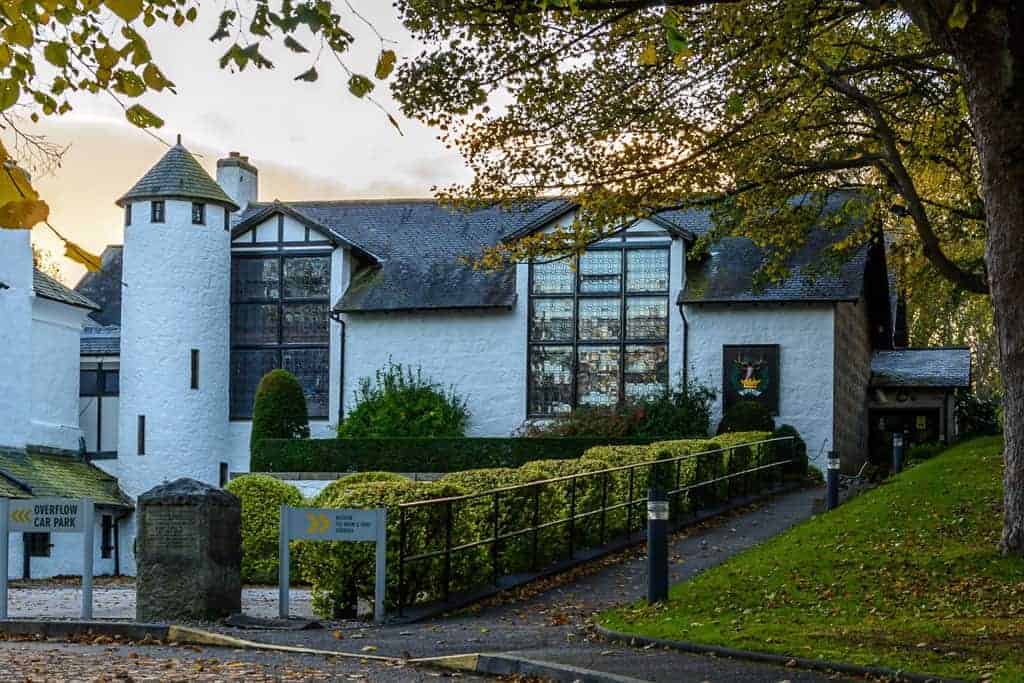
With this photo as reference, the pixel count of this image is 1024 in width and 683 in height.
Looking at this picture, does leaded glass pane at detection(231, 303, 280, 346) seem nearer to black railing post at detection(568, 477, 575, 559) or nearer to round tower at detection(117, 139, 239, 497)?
round tower at detection(117, 139, 239, 497)

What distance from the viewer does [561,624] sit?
571 inches

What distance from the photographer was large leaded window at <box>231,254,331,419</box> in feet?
131

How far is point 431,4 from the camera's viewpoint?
17.5 meters

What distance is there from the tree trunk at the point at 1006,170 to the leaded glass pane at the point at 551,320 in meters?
22.3

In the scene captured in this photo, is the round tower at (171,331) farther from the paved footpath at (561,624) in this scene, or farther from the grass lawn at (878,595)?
the grass lawn at (878,595)

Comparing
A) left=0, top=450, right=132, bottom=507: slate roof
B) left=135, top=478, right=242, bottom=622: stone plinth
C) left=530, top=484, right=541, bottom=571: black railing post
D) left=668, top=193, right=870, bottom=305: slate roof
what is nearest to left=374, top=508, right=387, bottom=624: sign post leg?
left=135, top=478, right=242, bottom=622: stone plinth

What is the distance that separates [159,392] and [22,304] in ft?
13.4

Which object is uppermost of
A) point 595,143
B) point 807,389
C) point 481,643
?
point 595,143

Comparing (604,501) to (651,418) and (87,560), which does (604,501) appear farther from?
(651,418)

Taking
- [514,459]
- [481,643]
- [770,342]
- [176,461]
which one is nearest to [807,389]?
[770,342]

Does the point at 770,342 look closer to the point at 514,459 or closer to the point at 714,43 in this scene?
the point at 514,459

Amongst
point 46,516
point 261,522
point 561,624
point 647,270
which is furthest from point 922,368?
point 46,516

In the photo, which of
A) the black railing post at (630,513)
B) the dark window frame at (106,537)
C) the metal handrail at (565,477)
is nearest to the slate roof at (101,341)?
the dark window frame at (106,537)

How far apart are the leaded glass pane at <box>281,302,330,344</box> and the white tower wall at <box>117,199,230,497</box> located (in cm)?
183
